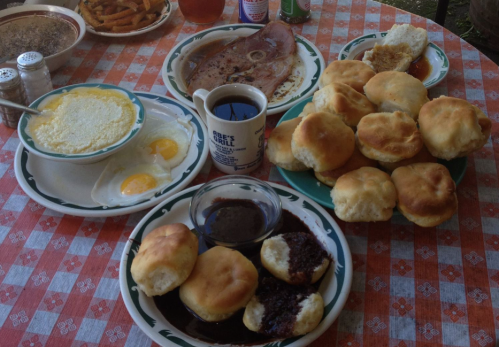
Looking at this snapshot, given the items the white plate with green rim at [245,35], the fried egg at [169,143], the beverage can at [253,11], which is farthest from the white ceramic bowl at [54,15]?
the beverage can at [253,11]

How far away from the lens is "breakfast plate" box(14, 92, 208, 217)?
1.52 meters

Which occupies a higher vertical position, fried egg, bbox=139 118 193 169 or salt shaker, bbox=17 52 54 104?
salt shaker, bbox=17 52 54 104

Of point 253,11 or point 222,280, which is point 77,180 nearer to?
point 222,280

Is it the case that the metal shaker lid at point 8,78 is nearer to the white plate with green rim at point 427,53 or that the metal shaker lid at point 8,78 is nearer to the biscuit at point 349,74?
the biscuit at point 349,74

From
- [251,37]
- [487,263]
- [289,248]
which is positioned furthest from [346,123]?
[251,37]

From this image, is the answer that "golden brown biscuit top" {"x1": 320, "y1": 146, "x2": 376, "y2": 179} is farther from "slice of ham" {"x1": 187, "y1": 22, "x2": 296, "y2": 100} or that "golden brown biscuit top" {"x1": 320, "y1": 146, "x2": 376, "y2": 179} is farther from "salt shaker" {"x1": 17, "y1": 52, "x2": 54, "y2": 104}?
"salt shaker" {"x1": 17, "y1": 52, "x2": 54, "y2": 104}

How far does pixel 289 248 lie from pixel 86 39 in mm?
1841

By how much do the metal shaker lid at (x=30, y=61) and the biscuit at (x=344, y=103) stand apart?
47.4 inches

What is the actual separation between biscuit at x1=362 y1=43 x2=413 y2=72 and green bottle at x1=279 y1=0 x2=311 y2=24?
545 millimetres

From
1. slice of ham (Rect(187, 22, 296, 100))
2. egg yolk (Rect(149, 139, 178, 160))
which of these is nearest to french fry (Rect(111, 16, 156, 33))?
slice of ham (Rect(187, 22, 296, 100))

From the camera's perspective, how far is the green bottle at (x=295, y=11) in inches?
96.7

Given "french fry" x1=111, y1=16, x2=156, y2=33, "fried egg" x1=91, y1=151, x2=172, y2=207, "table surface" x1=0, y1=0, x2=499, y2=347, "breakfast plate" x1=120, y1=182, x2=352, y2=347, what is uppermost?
"french fry" x1=111, y1=16, x2=156, y2=33

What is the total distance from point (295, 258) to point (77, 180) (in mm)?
914

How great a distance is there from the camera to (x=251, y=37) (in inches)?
93.3
